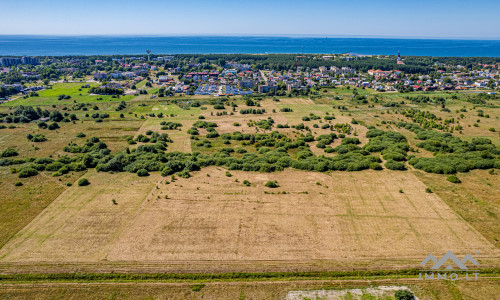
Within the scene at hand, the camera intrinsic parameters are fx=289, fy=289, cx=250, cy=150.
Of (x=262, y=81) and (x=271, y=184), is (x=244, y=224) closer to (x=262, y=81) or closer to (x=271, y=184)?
(x=271, y=184)

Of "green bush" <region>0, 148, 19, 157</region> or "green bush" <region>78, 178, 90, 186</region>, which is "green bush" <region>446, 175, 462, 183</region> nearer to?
"green bush" <region>78, 178, 90, 186</region>

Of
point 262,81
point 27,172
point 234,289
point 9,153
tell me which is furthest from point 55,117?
point 262,81

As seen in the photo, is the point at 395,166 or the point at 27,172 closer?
the point at 27,172

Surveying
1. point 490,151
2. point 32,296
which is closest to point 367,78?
point 490,151

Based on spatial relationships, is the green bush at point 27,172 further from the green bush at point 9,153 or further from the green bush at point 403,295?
the green bush at point 403,295

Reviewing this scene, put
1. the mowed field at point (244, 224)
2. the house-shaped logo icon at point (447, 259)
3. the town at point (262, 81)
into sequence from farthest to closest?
1. the town at point (262, 81)
2. the mowed field at point (244, 224)
3. the house-shaped logo icon at point (447, 259)

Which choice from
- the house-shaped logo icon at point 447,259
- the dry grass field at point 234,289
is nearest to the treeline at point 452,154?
the house-shaped logo icon at point 447,259

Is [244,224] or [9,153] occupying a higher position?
[9,153]

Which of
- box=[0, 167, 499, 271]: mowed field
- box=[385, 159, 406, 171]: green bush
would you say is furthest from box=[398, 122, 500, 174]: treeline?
box=[0, 167, 499, 271]: mowed field
